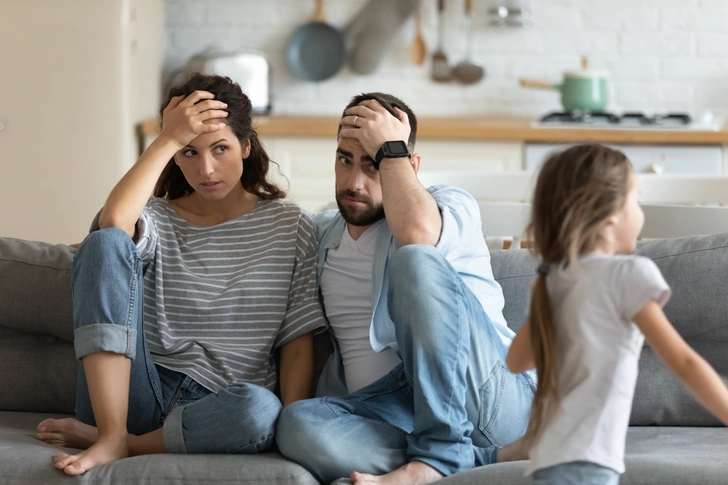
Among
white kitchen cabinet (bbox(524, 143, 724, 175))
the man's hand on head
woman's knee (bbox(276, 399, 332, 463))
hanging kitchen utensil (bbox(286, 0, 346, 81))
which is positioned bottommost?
woman's knee (bbox(276, 399, 332, 463))

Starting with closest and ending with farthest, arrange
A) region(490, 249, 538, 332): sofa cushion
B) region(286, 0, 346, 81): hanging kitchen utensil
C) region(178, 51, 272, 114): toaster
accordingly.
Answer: region(490, 249, 538, 332): sofa cushion, region(178, 51, 272, 114): toaster, region(286, 0, 346, 81): hanging kitchen utensil

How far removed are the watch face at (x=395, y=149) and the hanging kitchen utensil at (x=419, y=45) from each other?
2.33 metres

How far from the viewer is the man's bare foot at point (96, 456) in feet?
5.29

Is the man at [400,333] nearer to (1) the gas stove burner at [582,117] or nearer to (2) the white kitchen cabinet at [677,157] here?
(2) the white kitchen cabinet at [677,157]

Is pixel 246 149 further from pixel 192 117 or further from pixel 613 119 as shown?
pixel 613 119

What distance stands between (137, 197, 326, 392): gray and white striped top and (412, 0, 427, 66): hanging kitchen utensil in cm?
226

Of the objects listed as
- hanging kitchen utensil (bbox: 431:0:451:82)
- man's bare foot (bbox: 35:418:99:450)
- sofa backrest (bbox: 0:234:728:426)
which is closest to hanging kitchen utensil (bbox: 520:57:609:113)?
hanging kitchen utensil (bbox: 431:0:451:82)

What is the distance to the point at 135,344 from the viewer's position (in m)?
1.73

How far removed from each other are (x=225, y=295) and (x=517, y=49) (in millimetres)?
2543

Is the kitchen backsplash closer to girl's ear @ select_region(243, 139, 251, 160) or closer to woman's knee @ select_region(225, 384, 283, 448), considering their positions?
girl's ear @ select_region(243, 139, 251, 160)

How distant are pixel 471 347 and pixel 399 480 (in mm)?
261

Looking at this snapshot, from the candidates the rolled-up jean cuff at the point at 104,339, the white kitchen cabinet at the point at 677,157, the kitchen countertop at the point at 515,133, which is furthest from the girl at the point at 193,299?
the white kitchen cabinet at the point at 677,157

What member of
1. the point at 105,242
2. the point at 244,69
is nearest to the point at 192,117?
the point at 105,242

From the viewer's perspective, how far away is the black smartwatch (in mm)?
1827
